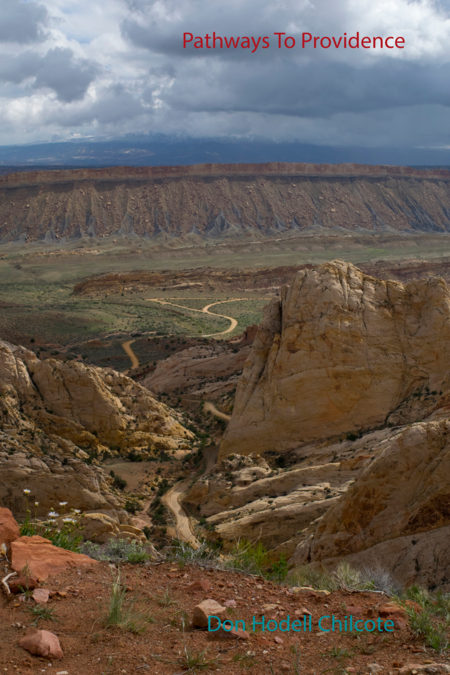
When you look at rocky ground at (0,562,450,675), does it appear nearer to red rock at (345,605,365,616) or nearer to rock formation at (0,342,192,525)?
red rock at (345,605,365,616)

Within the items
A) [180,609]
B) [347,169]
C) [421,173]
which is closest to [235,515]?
[180,609]

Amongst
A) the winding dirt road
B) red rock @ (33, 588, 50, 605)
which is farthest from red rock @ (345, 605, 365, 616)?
the winding dirt road

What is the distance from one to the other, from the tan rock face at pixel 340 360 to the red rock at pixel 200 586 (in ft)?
52.2

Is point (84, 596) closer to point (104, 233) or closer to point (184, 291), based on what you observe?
point (184, 291)

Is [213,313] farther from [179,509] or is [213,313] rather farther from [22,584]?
[22,584]

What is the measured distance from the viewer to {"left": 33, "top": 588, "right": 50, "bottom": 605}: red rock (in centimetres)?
614

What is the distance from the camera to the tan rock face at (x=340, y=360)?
74.5 feet

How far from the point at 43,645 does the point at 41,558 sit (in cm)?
167

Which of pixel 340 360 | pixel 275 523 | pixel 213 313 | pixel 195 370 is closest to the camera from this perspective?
pixel 275 523

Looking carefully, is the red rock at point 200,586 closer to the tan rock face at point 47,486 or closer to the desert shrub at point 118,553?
the desert shrub at point 118,553

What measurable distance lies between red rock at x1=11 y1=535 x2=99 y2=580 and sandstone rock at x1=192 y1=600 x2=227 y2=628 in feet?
6.16

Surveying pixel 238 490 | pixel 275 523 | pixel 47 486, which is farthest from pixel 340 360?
pixel 47 486

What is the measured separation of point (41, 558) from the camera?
274 inches

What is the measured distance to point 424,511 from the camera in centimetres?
1071
